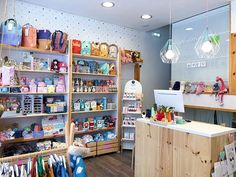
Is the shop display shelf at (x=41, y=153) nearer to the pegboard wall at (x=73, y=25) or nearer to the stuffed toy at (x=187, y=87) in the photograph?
the pegboard wall at (x=73, y=25)

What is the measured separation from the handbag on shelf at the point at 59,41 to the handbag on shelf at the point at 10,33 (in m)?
0.53

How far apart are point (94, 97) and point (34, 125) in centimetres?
129

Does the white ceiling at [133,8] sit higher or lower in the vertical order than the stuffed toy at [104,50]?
higher

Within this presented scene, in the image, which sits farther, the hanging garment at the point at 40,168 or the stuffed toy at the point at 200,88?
the stuffed toy at the point at 200,88

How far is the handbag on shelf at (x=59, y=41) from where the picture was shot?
3.25 meters

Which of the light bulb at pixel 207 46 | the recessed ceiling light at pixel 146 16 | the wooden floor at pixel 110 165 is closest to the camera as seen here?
the light bulb at pixel 207 46

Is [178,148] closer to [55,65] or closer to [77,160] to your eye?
[77,160]

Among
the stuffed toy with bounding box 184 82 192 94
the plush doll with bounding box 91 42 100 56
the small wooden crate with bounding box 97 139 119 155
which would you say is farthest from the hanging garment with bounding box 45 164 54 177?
the stuffed toy with bounding box 184 82 192 94

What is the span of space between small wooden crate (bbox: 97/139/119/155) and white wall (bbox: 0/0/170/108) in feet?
4.67

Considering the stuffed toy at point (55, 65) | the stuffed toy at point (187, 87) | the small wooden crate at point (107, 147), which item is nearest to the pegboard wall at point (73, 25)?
the stuffed toy at point (55, 65)

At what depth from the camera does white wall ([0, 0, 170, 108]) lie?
330cm

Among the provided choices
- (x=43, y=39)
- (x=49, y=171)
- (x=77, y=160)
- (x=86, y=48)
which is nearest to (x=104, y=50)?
(x=86, y=48)

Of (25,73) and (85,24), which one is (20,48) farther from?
(85,24)

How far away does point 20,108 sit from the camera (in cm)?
311
